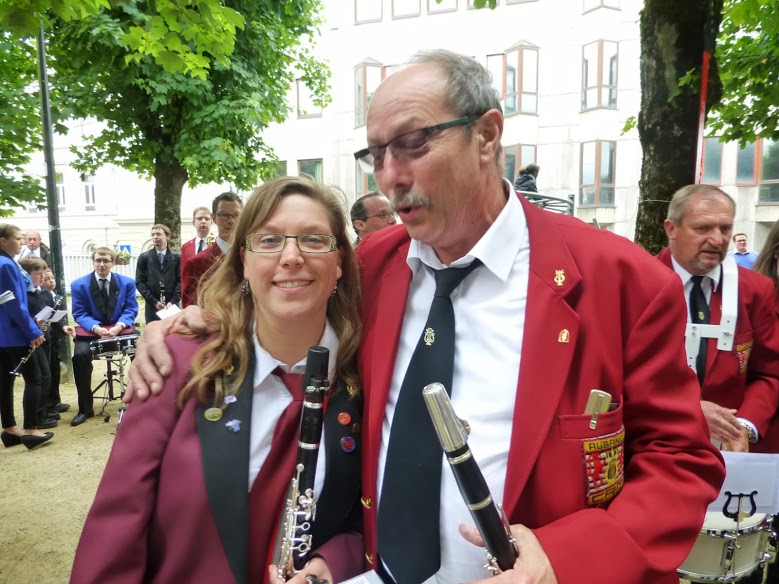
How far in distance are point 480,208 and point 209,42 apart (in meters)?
4.14

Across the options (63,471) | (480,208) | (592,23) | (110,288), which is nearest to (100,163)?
(110,288)

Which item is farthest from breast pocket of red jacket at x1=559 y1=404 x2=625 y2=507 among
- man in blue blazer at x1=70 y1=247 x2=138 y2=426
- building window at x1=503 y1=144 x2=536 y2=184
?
building window at x1=503 y1=144 x2=536 y2=184

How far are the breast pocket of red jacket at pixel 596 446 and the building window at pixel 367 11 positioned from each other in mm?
24594

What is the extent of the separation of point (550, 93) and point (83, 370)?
1993 cm

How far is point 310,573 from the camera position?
1.87 meters

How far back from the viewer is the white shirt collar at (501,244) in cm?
188

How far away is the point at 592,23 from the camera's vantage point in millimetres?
21188

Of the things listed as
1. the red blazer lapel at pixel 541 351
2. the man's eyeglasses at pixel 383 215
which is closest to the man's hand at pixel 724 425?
the red blazer lapel at pixel 541 351

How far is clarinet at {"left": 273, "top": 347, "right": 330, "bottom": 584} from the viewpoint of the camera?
1812mm

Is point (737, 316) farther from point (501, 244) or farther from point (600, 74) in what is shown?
point (600, 74)

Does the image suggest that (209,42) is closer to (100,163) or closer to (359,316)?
(359,316)

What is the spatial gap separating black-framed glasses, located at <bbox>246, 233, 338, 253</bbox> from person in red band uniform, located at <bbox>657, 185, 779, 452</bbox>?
2.16m

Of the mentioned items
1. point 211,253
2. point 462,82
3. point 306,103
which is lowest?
point 211,253

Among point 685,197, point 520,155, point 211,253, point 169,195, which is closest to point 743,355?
point 685,197
